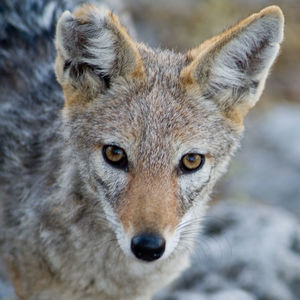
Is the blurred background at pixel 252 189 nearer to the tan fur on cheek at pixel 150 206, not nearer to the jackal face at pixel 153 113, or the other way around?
the jackal face at pixel 153 113

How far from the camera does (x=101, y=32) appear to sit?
15.6ft

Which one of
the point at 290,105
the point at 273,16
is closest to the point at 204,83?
the point at 273,16

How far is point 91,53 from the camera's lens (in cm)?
495

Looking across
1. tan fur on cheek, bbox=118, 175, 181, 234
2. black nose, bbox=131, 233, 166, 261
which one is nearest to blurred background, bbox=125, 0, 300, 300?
tan fur on cheek, bbox=118, 175, 181, 234

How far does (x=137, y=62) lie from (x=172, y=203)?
113 cm

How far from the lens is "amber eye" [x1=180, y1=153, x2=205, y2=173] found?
4680 millimetres

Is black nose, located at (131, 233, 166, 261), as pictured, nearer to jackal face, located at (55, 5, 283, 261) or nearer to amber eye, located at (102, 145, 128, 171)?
jackal face, located at (55, 5, 283, 261)

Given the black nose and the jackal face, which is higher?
the jackal face

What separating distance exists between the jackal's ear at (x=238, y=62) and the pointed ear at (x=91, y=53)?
485 millimetres

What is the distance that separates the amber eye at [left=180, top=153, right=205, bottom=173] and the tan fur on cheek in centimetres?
17

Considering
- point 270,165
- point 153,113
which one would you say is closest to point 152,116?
point 153,113

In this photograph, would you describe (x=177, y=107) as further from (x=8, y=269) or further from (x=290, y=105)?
(x=290, y=105)

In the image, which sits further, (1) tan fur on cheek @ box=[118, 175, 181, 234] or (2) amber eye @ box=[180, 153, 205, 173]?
(2) amber eye @ box=[180, 153, 205, 173]

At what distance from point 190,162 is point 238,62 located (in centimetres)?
94
